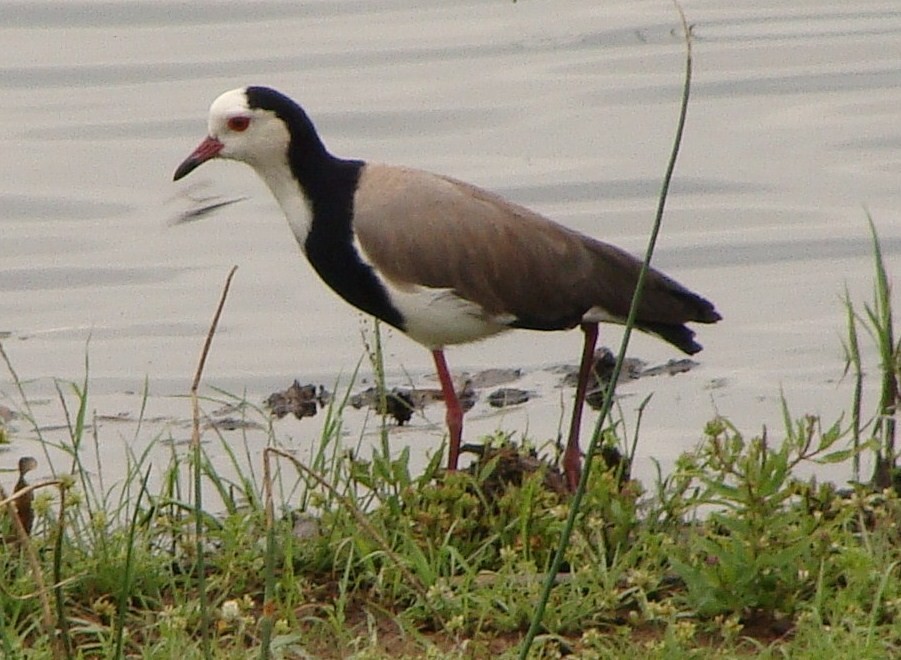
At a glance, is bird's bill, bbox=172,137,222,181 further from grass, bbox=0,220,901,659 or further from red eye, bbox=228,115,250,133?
grass, bbox=0,220,901,659

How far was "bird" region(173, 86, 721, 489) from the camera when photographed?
20.5ft

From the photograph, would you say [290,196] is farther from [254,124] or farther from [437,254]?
[437,254]

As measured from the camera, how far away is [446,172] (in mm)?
9773

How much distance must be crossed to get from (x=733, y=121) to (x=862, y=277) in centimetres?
203

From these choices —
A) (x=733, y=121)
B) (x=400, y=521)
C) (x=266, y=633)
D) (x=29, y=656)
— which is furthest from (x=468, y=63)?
(x=266, y=633)

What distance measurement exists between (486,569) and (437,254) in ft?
4.56

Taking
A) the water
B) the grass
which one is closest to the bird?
the water

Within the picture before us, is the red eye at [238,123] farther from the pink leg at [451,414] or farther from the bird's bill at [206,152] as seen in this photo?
the pink leg at [451,414]

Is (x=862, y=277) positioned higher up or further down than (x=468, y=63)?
further down

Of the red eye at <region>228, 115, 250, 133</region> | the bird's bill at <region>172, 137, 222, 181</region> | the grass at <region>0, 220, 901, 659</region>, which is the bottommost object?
the grass at <region>0, 220, 901, 659</region>

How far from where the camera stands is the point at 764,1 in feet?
41.0

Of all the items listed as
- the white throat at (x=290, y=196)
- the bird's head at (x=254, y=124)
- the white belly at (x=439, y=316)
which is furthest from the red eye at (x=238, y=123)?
the white belly at (x=439, y=316)

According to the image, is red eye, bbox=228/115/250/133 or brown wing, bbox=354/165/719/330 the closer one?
brown wing, bbox=354/165/719/330

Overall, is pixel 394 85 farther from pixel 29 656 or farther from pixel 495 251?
pixel 29 656
